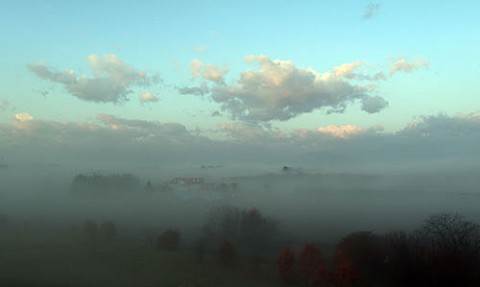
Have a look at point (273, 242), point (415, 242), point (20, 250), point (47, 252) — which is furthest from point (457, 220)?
point (20, 250)

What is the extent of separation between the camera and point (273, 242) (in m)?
103

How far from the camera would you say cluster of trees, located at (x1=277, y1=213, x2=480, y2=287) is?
206 feet

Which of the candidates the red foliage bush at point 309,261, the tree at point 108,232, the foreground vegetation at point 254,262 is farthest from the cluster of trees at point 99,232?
the red foliage bush at point 309,261

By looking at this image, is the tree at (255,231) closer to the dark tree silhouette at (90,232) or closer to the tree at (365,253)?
the tree at (365,253)

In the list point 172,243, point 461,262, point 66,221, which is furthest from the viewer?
point 66,221

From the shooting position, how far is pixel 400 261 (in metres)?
67.1

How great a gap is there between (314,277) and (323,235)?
166ft

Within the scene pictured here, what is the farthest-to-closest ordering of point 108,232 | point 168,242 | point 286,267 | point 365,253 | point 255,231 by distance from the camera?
1. point 255,231
2. point 108,232
3. point 168,242
4. point 365,253
5. point 286,267

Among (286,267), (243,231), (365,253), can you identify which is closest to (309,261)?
(286,267)

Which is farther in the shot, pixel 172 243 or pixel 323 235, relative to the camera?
pixel 323 235

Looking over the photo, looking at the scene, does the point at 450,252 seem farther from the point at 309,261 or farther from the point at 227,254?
the point at 227,254

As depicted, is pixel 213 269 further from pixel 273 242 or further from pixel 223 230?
pixel 223 230

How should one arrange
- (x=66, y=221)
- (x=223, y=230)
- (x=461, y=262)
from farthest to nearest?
(x=66, y=221) < (x=223, y=230) < (x=461, y=262)

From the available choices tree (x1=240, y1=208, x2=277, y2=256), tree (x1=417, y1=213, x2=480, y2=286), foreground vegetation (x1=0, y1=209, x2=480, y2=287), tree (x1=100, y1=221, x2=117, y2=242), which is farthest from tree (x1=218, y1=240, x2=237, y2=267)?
tree (x1=100, y1=221, x2=117, y2=242)
